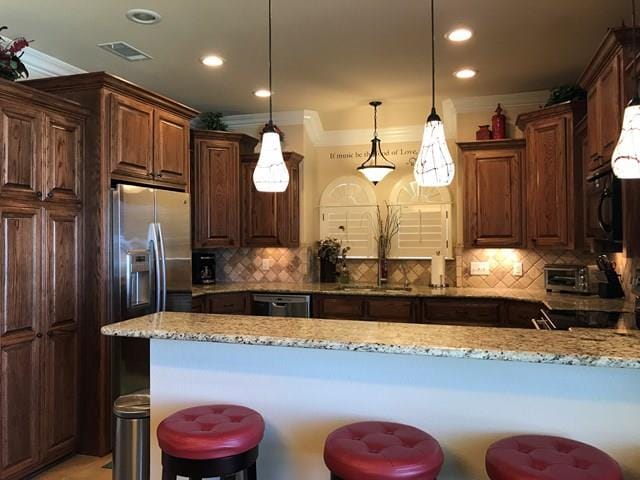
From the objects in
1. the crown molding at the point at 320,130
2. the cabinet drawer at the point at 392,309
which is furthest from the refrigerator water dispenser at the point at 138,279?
the crown molding at the point at 320,130

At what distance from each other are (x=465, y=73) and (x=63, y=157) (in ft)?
10.2

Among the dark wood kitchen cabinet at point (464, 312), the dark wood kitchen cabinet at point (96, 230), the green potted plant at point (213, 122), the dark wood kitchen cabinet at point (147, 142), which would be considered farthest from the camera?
the green potted plant at point (213, 122)

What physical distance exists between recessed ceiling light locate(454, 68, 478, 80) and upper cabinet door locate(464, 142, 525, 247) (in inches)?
28.5

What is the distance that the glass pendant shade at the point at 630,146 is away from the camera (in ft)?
5.88

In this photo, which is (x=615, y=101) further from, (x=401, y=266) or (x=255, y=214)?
(x=255, y=214)

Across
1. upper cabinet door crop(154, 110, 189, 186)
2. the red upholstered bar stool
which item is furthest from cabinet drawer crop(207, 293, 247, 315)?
the red upholstered bar stool

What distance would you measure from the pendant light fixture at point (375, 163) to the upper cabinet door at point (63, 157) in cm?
254

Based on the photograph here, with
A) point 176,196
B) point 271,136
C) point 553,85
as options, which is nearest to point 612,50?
point 553,85

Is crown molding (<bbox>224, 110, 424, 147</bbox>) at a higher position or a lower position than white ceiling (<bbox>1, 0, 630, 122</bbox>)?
lower

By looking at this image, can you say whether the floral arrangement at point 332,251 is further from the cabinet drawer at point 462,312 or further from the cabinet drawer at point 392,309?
the cabinet drawer at point 462,312

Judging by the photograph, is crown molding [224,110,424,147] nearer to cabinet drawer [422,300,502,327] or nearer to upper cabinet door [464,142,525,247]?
upper cabinet door [464,142,525,247]

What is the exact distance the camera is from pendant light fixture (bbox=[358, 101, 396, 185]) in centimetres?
481

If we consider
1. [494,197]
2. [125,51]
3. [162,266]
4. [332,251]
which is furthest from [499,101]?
[162,266]

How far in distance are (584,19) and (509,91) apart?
153cm
